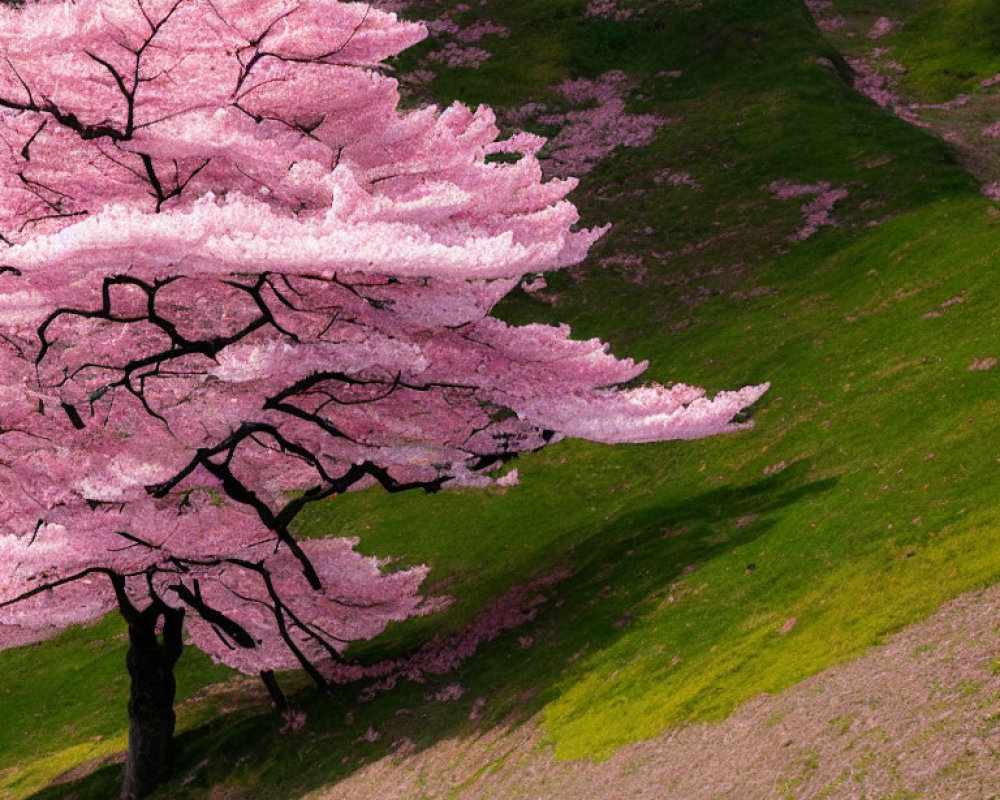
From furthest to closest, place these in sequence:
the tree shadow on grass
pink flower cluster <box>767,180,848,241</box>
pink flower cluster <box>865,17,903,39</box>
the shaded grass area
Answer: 1. pink flower cluster <box>865,17,903,39</box>
2. the shaded grass area
3. pink flower cluster <box>767,180,848,241</box>
4. the tree shadow on grass

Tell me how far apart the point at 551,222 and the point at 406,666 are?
8746 mm

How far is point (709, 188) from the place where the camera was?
4003 centimetres

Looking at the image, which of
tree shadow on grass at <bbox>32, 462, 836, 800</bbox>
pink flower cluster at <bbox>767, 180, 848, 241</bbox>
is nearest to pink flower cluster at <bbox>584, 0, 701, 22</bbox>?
pink flower cluster at <bbox>767, 180, 848, 241</bbox>

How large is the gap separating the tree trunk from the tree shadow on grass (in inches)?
19.5

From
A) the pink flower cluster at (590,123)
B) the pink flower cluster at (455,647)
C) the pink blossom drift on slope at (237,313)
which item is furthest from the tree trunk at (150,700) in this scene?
the pink flower cluster at (590,123)

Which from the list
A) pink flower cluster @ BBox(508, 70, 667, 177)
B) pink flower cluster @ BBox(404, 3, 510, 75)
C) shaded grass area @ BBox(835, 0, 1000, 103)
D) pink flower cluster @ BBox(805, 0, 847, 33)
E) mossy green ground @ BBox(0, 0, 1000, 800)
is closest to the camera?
mossy green ground @ BBox(0, 0, 1000, 800)

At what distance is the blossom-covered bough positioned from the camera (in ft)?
51.4

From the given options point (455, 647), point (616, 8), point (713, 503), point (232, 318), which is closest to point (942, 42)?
point (616, 8)

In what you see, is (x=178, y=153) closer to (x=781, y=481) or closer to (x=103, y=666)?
(x=781, y=481)

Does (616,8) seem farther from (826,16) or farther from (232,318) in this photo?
(232,318)

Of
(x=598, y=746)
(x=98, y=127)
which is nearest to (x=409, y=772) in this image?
(x=598, y=746)

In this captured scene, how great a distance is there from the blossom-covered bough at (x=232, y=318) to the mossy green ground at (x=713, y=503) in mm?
2511

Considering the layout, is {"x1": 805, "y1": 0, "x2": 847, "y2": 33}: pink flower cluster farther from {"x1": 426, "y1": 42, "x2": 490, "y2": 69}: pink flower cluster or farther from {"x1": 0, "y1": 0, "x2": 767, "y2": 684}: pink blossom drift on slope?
{"x1": 0, "y1": 0, "x2": 767, "y2": 684}: pink blossom drift on slope

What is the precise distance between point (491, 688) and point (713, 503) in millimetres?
6293
